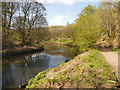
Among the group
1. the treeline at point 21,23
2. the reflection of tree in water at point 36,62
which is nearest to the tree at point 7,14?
the treeline at point 21,23

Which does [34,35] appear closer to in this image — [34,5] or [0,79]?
[34,5]

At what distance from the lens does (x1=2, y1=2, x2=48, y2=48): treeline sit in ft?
56.4

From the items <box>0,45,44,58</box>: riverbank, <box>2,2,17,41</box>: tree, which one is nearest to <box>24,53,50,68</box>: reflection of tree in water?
<box>0,45,44,58</box>: riverbank

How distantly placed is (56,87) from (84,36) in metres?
11.6

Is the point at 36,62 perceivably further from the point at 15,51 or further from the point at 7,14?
the point at 7,14

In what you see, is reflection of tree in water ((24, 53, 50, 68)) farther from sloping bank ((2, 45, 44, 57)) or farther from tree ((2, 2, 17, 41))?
tree ((2, 2, 17, 41))

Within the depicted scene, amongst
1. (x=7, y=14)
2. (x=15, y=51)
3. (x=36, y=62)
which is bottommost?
(x=36, y=62)

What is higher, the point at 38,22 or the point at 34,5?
the point at 34,5

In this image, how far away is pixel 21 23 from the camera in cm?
2080

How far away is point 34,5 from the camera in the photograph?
80.6 ft

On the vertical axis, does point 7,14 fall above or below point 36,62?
above

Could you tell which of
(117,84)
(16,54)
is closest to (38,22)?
(16,54)

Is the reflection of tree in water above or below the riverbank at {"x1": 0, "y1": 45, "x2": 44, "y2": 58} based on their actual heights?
below

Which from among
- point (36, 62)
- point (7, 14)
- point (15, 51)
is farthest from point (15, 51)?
point (7, 14)
